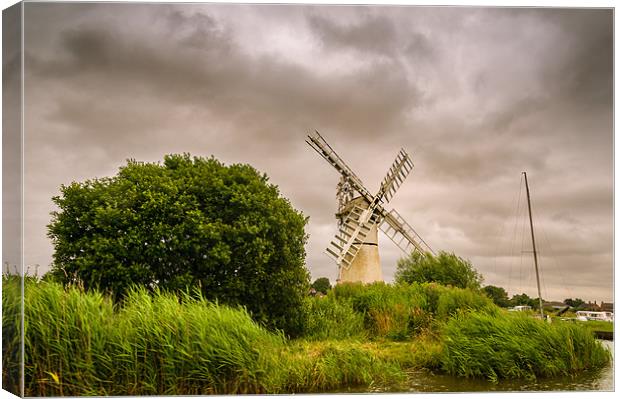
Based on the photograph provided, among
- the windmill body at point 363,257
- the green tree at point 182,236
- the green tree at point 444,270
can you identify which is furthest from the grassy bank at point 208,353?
the green tree at point 444,270

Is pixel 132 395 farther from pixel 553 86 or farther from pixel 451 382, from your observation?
pixel 553 86

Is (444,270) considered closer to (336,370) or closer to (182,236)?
(182,236)

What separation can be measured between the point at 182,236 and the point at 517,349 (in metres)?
5.55

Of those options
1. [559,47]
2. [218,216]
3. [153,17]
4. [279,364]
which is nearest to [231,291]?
[218,216]

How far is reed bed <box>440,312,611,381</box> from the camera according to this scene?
9.56 m

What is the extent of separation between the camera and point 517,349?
958 centimetres

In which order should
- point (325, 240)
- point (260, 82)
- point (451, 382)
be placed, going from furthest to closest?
point (325, 240)
point (260, 82)
point (451, 382)

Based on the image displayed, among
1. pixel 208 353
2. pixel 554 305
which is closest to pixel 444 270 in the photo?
pixel 554 305

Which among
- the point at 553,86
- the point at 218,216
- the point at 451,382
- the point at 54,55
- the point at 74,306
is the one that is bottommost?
the point at 451,382

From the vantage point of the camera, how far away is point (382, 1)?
324 inches

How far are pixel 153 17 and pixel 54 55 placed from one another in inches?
82.8

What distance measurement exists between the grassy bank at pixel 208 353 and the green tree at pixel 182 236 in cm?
132

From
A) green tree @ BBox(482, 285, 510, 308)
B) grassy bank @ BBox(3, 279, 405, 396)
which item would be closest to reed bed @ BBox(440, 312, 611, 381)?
grassy bank @ BBox(3, 279, 405, 396)

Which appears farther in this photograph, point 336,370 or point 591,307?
point 591,307
